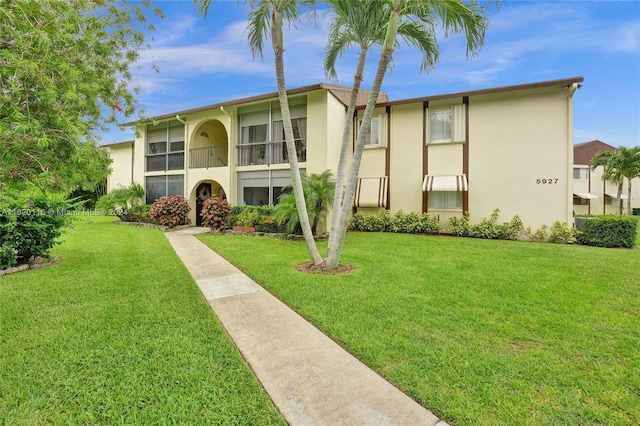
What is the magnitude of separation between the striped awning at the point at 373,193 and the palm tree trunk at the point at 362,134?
27.5ft

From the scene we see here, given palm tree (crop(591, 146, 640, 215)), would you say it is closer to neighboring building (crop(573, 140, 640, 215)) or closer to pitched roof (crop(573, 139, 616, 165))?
neighboring building (crop(573, 140, 640, 215))

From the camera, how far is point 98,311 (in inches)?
206

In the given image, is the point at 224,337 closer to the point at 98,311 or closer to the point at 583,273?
the point at 98,311

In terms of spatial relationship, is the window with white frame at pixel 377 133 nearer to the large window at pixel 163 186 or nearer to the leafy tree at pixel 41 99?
the large window at pixel 163 186

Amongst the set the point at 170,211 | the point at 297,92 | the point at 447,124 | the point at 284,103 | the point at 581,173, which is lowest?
the point at 170,211

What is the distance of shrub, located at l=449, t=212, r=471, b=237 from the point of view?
14875 mm

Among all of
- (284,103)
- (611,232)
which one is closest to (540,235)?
(611,232)

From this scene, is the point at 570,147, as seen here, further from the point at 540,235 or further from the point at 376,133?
the point at 376,133

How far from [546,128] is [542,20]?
4.61 m

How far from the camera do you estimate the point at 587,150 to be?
37.8m

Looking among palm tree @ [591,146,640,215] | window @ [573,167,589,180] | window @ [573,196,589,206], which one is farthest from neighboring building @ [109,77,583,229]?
window @ [573,196,589,206]

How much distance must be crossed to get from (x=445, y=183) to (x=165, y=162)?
61.4 feet

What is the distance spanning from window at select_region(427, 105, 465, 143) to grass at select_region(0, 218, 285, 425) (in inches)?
562

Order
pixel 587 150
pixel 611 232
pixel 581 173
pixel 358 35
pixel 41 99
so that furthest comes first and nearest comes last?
pixel 587 150 → pixel 581 173 → pixel 611 232 → pixel 358 35 → pixel 41 99
